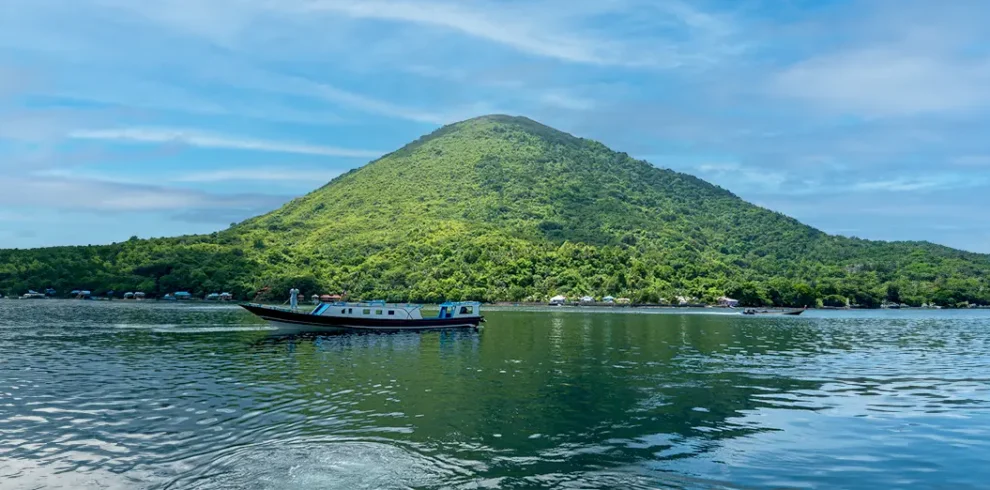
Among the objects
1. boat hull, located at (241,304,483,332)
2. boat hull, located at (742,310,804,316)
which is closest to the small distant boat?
boat hull, located at (742,310,804,316)

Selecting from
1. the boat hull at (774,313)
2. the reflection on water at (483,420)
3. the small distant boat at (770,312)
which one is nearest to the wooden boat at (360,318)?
the reflection on water at (483,420)

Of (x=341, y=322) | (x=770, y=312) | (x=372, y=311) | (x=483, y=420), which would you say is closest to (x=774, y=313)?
(x=770, y=312)

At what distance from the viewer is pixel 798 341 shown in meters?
68.9

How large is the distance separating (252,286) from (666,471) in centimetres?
19183

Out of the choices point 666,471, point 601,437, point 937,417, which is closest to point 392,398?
point 601,437

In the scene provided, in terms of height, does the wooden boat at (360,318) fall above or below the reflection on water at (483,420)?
above

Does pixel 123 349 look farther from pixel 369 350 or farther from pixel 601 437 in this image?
pixel 601 437

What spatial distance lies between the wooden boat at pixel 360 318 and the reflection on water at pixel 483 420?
22655mm

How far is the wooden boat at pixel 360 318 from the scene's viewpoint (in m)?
73.3

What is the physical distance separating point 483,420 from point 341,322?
5560cm

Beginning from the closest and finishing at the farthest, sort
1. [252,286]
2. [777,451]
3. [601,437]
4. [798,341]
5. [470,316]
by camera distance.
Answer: [777,451], [601,437], [798,341], [470,316], [252,286]

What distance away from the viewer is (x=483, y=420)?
2517 centimetres

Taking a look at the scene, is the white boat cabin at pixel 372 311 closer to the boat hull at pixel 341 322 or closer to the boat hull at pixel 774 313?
the boat hull at pixel 341 322

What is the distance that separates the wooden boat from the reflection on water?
2266 cm
